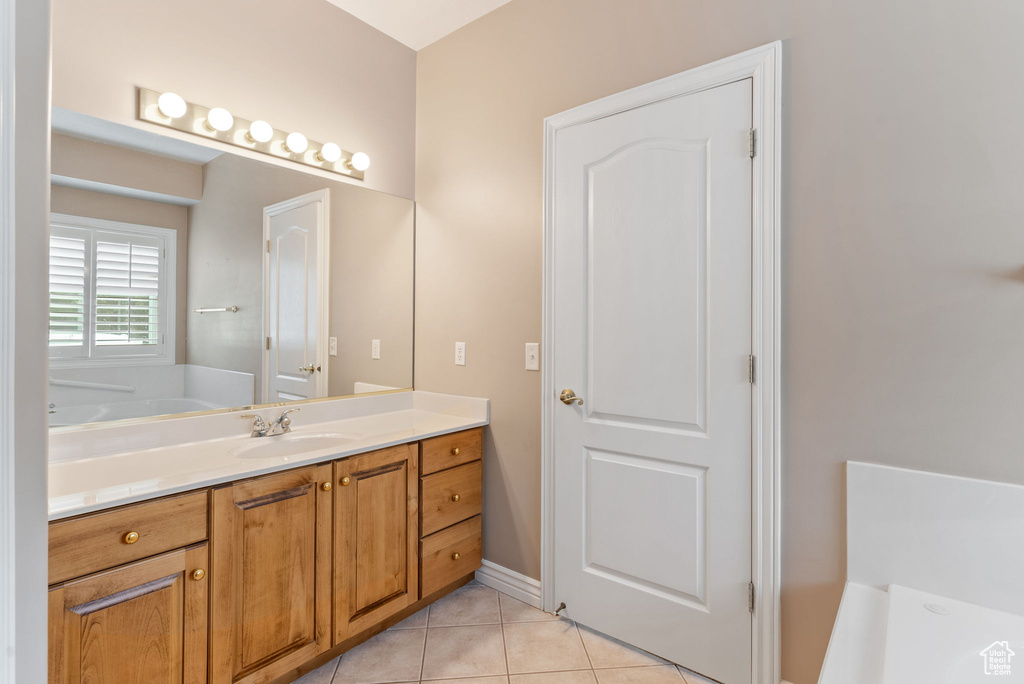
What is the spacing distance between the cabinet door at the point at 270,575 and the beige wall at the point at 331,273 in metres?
0.60

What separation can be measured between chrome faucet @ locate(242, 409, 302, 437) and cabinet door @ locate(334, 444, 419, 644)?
16.4 inches

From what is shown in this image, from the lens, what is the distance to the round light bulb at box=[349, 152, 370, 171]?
233 centimetres

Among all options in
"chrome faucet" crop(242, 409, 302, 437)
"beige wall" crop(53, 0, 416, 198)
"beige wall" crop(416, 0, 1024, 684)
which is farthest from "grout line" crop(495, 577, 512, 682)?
"beige wall" crop(53, 0, 416, 198)

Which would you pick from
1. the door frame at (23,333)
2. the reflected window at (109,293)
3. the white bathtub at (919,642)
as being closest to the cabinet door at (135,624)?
the reflected window at (109,293)

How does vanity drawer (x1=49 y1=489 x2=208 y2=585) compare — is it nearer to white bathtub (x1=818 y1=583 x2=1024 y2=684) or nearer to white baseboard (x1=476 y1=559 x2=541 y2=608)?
white baseboard (x1=476 y1=559 x2=541 y2=608)

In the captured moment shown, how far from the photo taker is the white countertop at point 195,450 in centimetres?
133

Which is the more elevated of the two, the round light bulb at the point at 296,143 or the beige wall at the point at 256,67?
the beige wall at the point at 256,67

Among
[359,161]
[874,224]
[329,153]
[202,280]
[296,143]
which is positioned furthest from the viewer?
[359,161]

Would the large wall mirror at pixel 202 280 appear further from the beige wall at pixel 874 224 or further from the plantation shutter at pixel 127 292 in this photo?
the beige wall at pixel 874 224

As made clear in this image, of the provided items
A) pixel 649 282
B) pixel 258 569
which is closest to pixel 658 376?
pixel 649 282

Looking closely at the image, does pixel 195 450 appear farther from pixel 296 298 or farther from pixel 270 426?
pixel 296 298

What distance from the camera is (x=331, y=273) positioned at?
7.54 ft

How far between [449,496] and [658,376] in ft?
3.49

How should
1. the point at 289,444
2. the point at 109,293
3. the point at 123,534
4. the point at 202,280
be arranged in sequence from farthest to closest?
the point at 289,444, the point at 202,280, the point at 109,293, the point at 123,534
